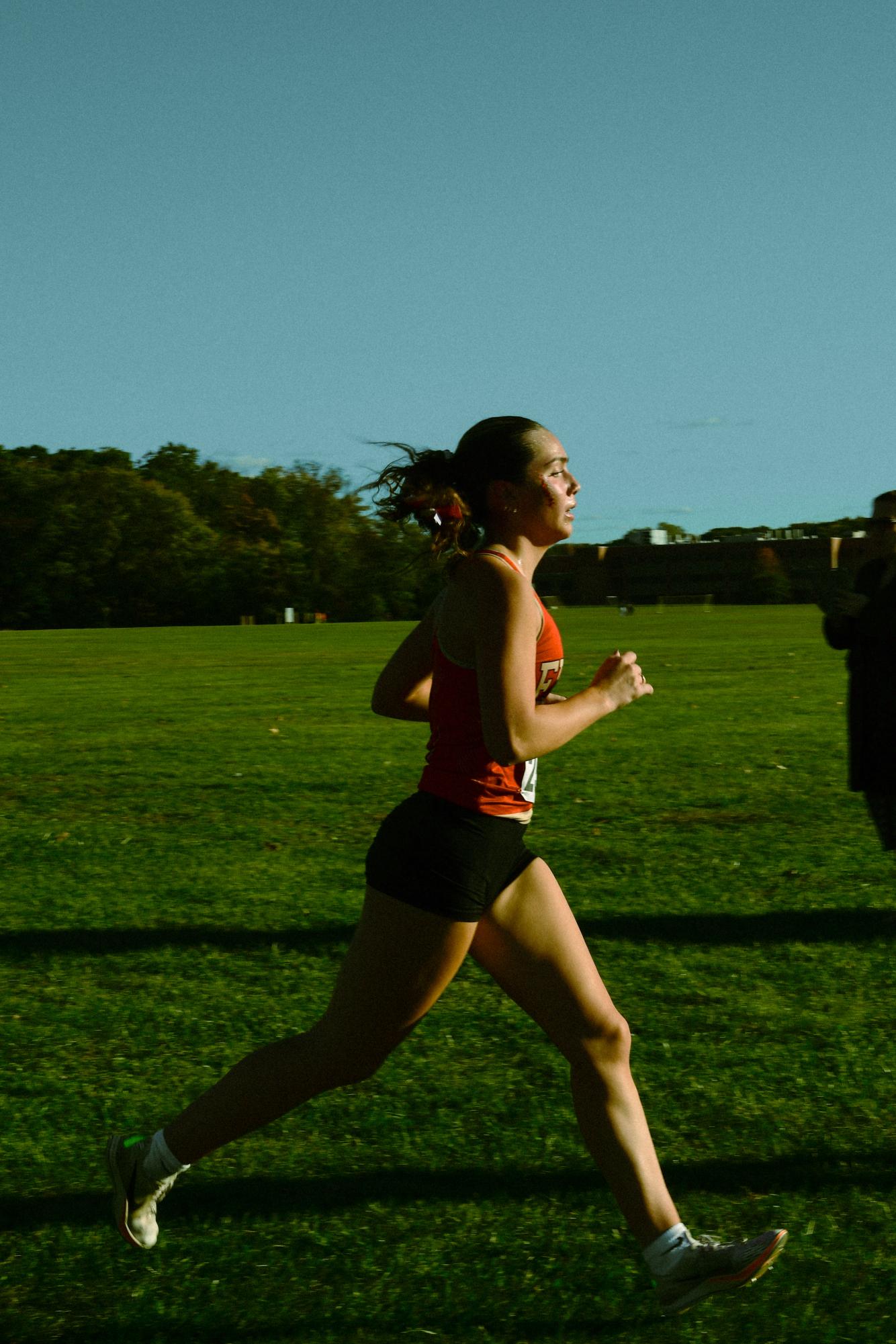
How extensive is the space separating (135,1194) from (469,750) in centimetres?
134

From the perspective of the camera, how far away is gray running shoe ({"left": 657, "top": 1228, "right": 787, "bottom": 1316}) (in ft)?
9.84

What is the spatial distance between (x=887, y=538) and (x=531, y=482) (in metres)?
3.63

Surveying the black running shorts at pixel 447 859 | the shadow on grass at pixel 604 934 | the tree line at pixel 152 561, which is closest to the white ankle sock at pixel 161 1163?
the black running shorts at pixel 447 859

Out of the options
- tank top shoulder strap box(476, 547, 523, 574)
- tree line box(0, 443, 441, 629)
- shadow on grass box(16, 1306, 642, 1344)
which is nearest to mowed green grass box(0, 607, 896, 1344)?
shadow on grass box(16, 1306, 642, 1344)

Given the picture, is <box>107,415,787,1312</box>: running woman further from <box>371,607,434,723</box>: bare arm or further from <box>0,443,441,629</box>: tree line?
<box>0,443,441,629</box>: tree line

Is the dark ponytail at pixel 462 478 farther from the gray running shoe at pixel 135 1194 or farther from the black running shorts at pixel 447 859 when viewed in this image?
the gray running shoe at pixel 135 1194

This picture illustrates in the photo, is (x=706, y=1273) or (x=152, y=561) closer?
(x=706, y=1273)

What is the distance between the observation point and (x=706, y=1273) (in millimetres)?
3000

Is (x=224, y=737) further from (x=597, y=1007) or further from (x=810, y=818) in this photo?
(x=597, y=1007)

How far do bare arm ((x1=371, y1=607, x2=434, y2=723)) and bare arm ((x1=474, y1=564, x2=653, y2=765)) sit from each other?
17.5 inches

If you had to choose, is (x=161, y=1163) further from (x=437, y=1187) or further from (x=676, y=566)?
(x=676, y=566)

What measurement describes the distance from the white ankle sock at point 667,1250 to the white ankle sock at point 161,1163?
106 cm

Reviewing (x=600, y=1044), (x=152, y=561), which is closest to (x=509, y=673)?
(x=600, y=1044)

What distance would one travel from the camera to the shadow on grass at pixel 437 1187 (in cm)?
365
